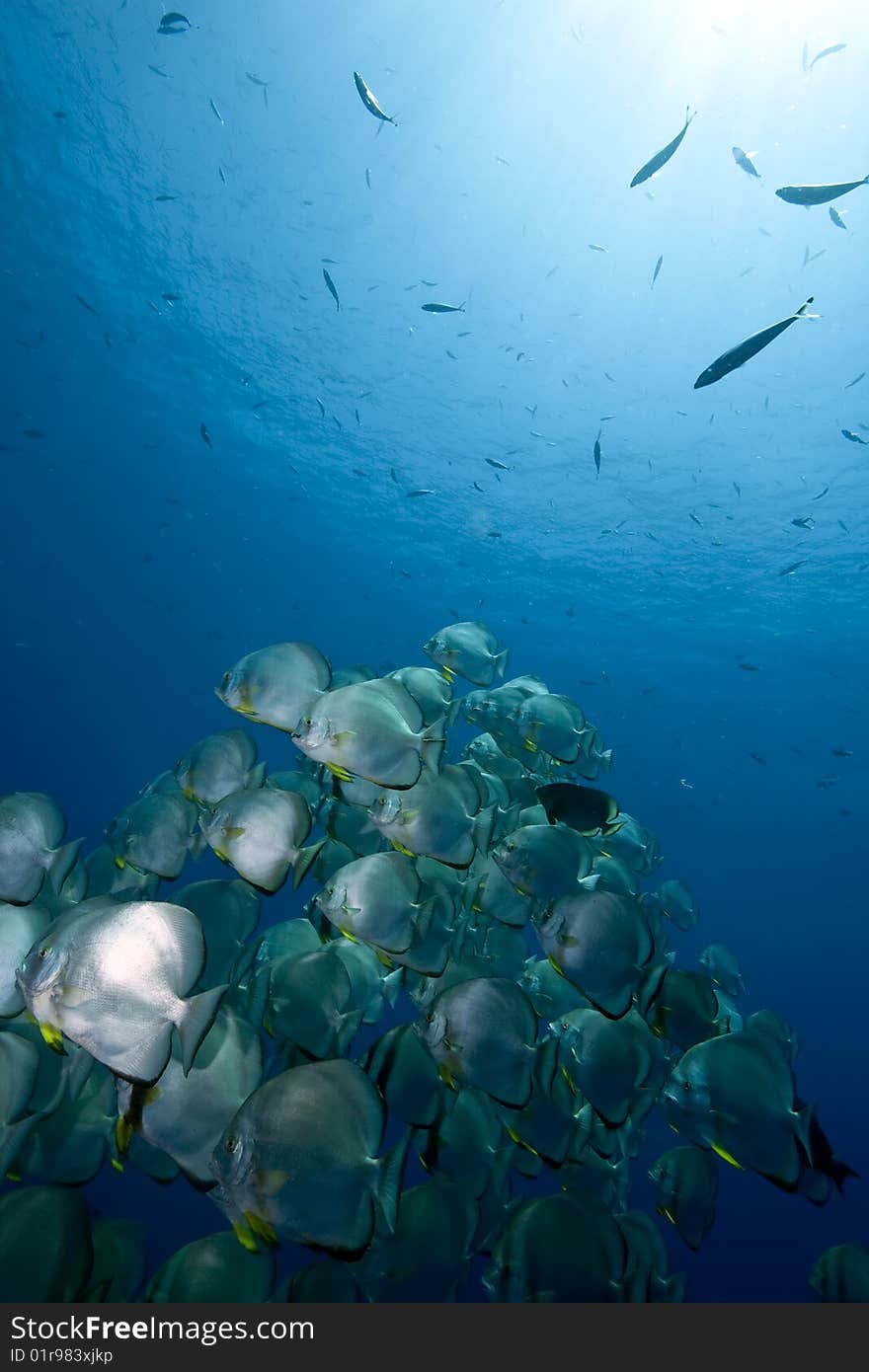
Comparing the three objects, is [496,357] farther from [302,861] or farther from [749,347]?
[302,861]

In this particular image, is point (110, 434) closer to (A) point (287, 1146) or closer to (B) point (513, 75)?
(B) point (513, 75)

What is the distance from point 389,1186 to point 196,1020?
0.90 m

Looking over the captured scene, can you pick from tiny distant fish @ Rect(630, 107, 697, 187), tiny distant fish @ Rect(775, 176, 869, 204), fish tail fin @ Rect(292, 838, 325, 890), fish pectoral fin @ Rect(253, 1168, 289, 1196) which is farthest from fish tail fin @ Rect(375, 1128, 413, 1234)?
tiny distant fish @ Rect(630, 107, 697, 187)

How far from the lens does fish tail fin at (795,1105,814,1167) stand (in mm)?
2795

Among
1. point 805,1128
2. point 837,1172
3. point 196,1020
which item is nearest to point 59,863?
point 196,1020

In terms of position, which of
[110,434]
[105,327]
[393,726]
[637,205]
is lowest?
[393,726]

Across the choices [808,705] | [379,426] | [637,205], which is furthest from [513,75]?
[808,705]

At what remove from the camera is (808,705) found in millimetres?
32781

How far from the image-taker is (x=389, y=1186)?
2275 millimetres

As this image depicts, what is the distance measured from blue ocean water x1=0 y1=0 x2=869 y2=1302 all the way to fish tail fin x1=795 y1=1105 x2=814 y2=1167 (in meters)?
6.88

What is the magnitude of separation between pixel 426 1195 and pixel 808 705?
3487 cm

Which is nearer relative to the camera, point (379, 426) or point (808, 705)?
point (379, 426)

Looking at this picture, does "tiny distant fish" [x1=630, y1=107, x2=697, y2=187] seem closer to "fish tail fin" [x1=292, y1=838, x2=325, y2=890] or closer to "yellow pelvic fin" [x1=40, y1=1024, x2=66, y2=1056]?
"fish tail fin" [x1=292, y1=838, x2=325, y2=890]

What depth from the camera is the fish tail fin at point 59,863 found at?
129 inches
